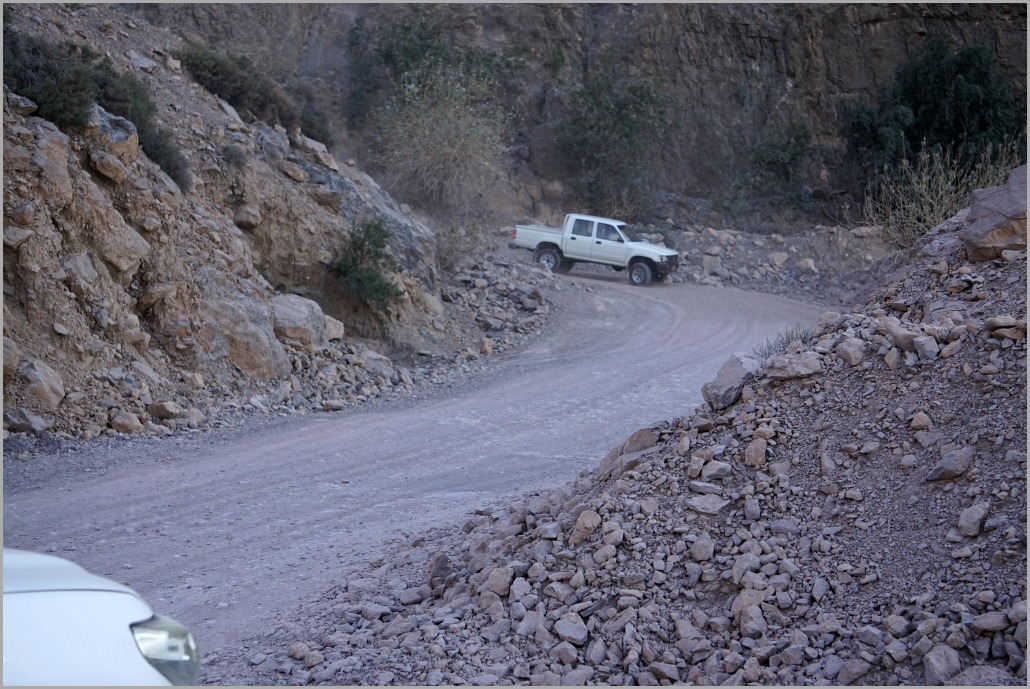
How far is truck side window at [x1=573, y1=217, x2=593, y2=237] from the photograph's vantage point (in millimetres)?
24891

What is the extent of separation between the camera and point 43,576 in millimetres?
2527

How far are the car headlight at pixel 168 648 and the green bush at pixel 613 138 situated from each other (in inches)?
1220

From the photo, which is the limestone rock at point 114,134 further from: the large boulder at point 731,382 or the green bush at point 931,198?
the green bush at point 931,198

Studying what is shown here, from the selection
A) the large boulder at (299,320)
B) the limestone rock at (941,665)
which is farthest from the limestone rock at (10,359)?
the limestone rock at (941,665)

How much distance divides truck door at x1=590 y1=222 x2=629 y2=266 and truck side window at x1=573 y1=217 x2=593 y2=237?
25 centimetres

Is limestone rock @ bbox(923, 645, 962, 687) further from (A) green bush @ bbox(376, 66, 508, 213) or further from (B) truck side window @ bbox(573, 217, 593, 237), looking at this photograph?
(A) green bush @ bbox(376, 66, 508, 213)

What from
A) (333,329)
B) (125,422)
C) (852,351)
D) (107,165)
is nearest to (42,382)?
(125,422)

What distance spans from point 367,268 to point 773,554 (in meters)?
11.8

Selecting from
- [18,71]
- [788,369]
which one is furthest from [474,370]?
[788,369]

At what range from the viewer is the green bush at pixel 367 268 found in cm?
1523

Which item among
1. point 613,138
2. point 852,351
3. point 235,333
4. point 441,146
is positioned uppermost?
point 613,138

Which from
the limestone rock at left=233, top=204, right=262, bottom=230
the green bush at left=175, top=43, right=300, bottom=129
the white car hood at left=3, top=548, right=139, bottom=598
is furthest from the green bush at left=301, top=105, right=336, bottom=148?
the white car hood at left=3, top=548, right=139, bottom=598

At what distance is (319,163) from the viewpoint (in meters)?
17.8

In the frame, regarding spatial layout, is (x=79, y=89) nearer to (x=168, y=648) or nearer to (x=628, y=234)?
(x=168, y=648)
